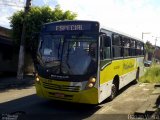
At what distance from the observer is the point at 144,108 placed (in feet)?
34.0

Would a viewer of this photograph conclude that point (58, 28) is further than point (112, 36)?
No

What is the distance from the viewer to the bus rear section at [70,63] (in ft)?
33.4

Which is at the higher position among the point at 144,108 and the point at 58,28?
the point at 58,28

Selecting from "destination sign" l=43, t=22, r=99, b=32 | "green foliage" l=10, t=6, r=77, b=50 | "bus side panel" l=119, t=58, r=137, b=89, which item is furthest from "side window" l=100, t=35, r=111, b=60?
"green foliage" l=10, t=6, r=77, b=50

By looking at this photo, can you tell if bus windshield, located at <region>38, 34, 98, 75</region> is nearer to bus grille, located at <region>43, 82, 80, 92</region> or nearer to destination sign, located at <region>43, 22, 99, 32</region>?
destination sign, located at <region>43, 22, 99, 32</region>

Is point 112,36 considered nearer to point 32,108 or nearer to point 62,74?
point 62,74

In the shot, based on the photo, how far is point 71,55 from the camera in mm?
10422

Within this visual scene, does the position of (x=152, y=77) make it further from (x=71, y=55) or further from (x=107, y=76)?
(x=71, y=55)

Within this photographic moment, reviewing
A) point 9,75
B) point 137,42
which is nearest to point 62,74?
point 137,42

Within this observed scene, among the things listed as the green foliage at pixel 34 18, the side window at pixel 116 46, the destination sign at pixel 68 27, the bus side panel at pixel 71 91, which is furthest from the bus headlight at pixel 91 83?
the green foliage at pixel 34 18

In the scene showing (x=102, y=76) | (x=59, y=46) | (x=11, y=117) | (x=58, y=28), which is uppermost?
(x=58, y=28)

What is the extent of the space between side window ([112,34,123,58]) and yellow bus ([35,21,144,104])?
1.04 meters

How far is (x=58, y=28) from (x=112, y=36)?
2.53m

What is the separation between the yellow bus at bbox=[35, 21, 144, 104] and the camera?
10.2 metres
